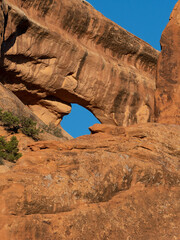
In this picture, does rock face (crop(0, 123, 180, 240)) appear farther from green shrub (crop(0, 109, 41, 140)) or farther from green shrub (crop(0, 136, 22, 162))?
green shrub (crop(0, 109, 41, 140))

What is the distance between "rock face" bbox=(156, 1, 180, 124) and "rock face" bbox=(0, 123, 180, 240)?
27.0 ft

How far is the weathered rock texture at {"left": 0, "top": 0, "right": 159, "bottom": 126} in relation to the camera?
2014 centimetres

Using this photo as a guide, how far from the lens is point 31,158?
8.22 metres

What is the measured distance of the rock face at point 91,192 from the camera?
6.56 meters

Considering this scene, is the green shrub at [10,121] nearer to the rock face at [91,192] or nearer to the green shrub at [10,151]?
the green shrub at [10,151]

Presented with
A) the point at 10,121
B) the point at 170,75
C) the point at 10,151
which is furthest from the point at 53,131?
the point at 10,151

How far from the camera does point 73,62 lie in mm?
22625

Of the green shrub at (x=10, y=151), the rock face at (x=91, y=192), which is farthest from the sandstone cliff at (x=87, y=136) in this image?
the green shrub at (x=10, y=151)

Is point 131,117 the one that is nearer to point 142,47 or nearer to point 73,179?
point 142,47

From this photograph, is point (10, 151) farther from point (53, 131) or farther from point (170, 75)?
point (170, 75)

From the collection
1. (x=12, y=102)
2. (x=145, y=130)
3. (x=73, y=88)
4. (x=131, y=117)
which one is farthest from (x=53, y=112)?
(x=145, y=130)

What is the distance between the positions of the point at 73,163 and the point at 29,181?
1.44 meters

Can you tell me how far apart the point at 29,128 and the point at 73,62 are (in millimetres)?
8015

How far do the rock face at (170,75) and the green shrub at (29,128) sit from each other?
625cm
